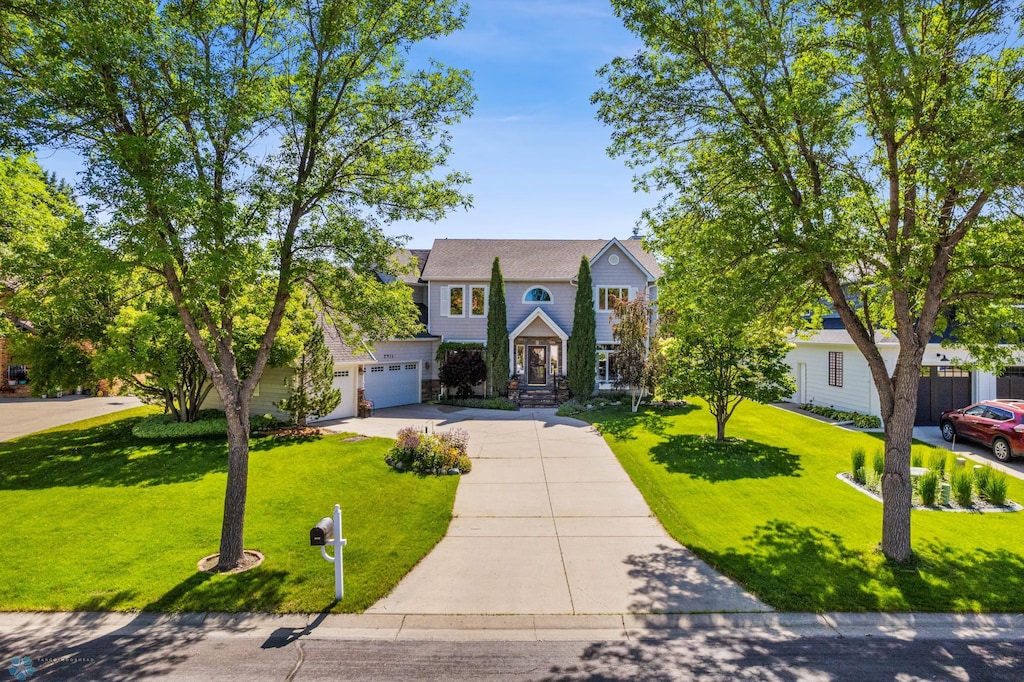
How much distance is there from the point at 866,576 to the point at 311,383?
16133mm

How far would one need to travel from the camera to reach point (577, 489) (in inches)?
452

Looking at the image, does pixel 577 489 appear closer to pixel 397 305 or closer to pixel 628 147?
pixel 397 305

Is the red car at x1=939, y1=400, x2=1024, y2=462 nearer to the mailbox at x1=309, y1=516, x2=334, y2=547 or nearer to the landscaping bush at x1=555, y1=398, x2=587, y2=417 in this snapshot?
the landscaping bush at x1=555, y1=398, x2=587, y2=417

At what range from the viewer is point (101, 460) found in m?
14.0

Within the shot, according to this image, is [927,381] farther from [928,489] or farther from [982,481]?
[928,489]

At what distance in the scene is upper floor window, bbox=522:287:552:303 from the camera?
25672 mm

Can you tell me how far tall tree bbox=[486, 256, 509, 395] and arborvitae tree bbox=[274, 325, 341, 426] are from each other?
8065 millimetres

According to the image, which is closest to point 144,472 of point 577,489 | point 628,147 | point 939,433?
point 577,489

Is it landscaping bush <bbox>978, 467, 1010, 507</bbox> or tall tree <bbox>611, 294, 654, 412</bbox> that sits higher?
tall tree <bbox>611, 294, 654, 412</bbox>

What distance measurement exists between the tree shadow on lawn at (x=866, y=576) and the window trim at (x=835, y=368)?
539 inches

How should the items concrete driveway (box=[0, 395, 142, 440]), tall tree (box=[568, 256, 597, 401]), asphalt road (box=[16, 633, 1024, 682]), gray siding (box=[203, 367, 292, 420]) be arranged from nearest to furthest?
asphalt road (box=[16, 633, 1024, 682]), gray siding (box=[203, 367, 292, 420]), concrete driveway (box=[0, 395, 142, 440]), tall tree (box=[568, 256, 597, 401])

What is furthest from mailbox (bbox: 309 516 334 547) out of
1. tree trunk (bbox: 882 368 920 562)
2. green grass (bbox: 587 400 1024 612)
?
tree trunk (bbox: 882 368 920 562)

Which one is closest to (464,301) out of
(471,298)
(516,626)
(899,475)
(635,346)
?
(471,298)

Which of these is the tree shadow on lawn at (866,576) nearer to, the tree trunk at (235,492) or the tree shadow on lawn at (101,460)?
the tree trunk at (235,492)
